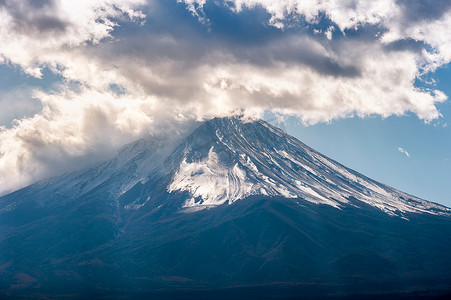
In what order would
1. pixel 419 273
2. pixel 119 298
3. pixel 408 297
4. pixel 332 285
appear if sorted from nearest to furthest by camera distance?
pixel 408 297, pixel 119 298, pixel 332 285, pixel 419 273

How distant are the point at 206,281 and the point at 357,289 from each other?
58365 mm

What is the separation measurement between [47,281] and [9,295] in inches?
974

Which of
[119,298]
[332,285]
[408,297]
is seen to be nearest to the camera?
[408,297]

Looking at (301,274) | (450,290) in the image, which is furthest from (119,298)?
(450,290)

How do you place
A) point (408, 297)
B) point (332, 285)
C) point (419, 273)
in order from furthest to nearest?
point (419, 273) → point (332, 285) → point (408, 297)

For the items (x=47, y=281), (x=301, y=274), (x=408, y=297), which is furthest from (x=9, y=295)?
(x=408, y=297)

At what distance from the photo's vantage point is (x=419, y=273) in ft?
636

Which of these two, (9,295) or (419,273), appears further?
(419,273)

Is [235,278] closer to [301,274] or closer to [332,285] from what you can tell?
[301,274]

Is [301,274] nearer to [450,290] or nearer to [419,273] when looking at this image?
[419,273]

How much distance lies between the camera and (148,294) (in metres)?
177

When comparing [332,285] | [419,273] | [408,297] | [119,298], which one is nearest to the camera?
[408,297]

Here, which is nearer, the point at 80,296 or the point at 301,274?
the point at 80,296

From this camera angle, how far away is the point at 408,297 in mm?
153375
